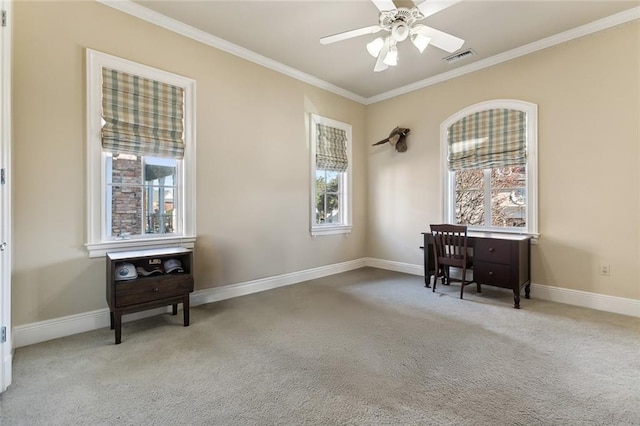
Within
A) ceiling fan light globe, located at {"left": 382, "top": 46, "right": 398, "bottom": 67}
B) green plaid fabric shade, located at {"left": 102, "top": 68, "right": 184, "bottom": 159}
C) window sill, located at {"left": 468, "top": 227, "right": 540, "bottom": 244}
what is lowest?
window sill, located at {"left": 468, "top": 227, "right": 540, "bottom": 244}

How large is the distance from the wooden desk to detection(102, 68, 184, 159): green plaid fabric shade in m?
3.51

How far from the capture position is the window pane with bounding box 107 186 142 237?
287 cm

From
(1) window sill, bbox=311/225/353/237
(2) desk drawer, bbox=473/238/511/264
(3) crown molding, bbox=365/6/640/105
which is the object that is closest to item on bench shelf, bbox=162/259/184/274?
(1) window sill, bbox=311/225/353/237

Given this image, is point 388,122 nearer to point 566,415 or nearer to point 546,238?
point 546,238

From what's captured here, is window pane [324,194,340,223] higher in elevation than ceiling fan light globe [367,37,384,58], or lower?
lower

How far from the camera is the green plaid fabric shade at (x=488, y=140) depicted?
12.3 ft

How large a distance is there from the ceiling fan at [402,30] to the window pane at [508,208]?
2.09 meters

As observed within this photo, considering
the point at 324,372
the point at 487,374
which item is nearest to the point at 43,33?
the point at 324,372

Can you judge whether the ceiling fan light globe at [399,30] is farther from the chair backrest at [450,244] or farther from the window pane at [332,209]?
the window pane at [332,209]

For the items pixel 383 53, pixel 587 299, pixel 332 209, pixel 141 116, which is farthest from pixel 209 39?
pixel 587 299

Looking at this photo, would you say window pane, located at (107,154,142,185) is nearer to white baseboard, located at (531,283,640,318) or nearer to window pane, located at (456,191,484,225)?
window pane, located at (456,191,484,225)

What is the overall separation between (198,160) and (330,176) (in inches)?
87.8

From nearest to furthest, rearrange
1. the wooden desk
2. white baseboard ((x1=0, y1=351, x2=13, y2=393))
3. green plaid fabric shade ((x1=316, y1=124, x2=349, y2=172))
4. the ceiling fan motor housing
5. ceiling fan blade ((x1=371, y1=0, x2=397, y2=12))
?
white baseboard ((x1=0, y1=351, x2=13, y2=393)) < ceiling fan blade ((x1=371, y1=0, x2=397, y2=12)) < the ceiling fan motor housing < the wooden desk < green plaid fabric shade ((x1=316, y1=124, x2=349, y2=172))

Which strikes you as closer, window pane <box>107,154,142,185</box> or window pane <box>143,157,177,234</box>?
window pane <box>107,154,142,185</box>
